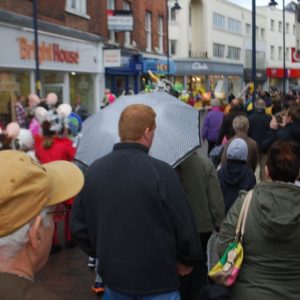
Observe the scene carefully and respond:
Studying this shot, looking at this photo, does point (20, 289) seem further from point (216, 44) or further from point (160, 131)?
point (216, 44)

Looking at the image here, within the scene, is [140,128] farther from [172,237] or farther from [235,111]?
[235,111]

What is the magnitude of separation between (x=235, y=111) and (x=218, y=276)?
300 inches

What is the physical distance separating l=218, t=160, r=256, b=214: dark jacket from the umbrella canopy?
111 centimetres

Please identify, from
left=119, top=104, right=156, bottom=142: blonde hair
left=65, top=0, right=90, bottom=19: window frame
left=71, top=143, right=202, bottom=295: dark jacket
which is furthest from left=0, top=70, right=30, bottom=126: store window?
left=71, top=143, right=202, bottom=295: dark jacket

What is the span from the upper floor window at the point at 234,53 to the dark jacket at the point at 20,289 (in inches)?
2173

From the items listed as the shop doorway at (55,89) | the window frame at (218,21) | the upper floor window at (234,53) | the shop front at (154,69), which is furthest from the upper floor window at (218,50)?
the shop doorway at (55,89)

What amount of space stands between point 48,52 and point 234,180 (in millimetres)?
14507

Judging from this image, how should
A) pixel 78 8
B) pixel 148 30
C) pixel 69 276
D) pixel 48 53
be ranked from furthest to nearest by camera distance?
pixel 148 30 < pixel 78 8 < pixel 48 53 < pixel 69 276

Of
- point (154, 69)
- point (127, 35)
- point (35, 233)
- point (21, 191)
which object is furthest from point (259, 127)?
point (154, 69)

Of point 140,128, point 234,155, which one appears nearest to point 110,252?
point 140,128

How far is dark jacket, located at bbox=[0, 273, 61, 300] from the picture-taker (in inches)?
67.6

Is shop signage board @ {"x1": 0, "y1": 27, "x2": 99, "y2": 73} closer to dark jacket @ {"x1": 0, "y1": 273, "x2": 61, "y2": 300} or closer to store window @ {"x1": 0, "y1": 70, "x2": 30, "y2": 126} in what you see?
store window @ {"x1": 0, "y1": 70, "x2": 30, "y2": 126}

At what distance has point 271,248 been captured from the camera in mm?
2936

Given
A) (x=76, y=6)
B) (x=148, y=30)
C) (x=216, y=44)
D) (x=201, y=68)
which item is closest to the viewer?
(x=76, y=6)
